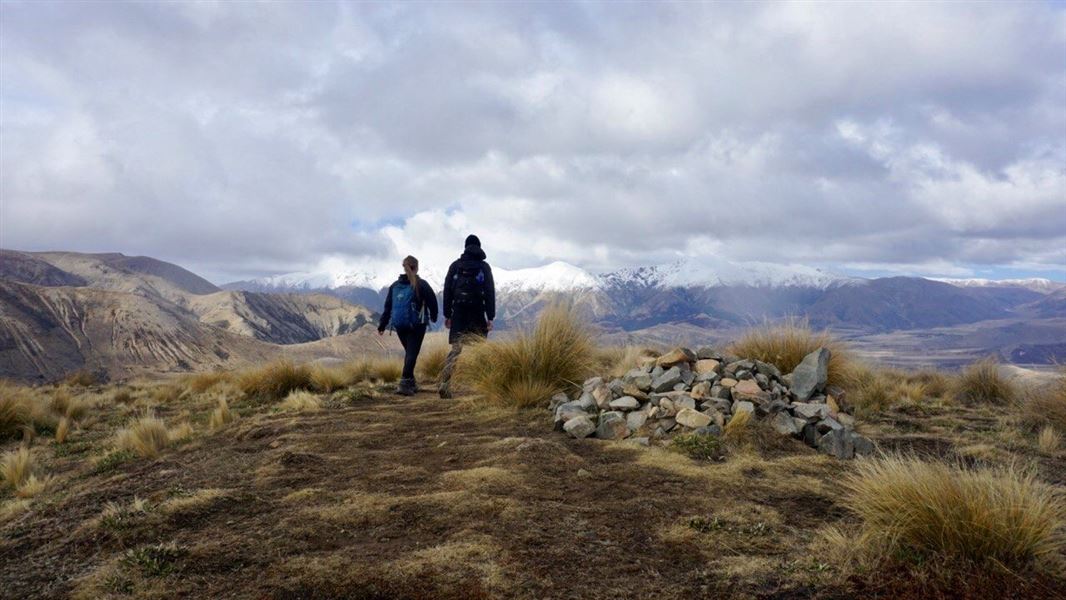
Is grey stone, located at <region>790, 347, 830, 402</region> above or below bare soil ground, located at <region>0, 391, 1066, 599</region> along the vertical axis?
above

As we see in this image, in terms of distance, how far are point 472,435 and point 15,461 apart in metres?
4.74

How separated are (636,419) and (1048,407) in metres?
5.96

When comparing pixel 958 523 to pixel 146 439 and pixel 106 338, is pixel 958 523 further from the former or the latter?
pixel 106 338

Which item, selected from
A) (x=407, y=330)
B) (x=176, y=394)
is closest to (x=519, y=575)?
(x=407, y=330)

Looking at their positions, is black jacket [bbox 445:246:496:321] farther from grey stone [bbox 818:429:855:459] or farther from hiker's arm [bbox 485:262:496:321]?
grey stone [bbox 818:429:855:459]

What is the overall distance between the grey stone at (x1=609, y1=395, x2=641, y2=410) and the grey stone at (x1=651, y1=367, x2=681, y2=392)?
0.34 metres

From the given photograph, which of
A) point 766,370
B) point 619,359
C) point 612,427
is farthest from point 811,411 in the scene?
point 619,359

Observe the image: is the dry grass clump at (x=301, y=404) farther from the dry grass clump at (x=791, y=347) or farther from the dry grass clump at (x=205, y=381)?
the dry grass clump at (x=791, y=347)

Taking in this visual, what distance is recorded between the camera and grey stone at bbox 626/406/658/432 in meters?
6.68

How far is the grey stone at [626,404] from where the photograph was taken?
23.3 feet

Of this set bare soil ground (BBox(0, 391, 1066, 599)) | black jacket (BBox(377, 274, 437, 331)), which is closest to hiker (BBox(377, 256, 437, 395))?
black jacket (BBox(377, 274, 437, 331))

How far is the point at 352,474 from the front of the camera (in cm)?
519

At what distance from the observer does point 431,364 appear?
13.8 metres

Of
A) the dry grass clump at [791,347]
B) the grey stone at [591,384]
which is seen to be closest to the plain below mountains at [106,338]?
the grey stone at [591,384]
